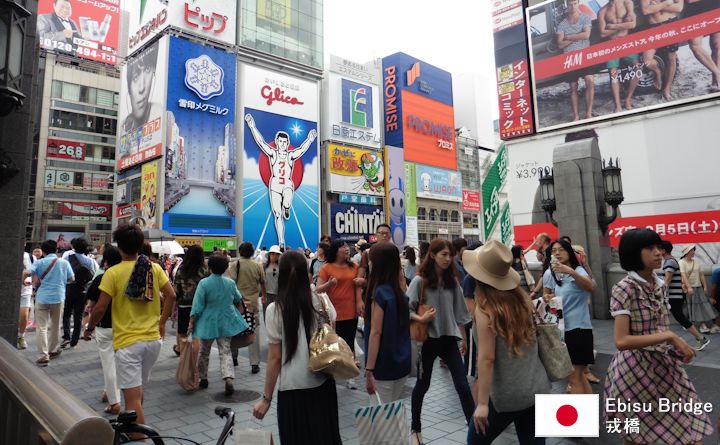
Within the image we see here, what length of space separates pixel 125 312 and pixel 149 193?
112 feet

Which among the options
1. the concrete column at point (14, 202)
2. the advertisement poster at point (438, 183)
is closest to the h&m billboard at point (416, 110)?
the advertisement poster at point (438, 183)

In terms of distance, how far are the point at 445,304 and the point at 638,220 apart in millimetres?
20738

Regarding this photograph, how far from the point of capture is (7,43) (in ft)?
14.9

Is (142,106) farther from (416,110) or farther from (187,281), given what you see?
(187,281)

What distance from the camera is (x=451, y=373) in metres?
4.00

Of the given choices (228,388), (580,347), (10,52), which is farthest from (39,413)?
(580,347)

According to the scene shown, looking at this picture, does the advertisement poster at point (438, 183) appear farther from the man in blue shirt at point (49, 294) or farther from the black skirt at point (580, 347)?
the black skirt at point (580, 347)

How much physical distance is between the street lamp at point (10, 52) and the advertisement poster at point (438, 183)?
53.5m

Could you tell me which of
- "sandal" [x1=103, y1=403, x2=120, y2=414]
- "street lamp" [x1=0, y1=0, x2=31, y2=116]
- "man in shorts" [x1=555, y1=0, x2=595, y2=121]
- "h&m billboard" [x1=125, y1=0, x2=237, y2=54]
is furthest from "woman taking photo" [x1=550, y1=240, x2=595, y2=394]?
"h&m billboard" [x1=125, y1=0, x2=237, y2=54]

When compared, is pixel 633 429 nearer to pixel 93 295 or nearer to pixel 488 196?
pixel 93 295

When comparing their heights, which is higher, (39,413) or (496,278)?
(496,278)

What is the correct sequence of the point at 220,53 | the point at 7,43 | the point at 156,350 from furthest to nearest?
the point at 220,53
the point at 7,43
the point at 156,350

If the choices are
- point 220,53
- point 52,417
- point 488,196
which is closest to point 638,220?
point 52,417

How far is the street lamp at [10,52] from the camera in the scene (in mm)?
4410
